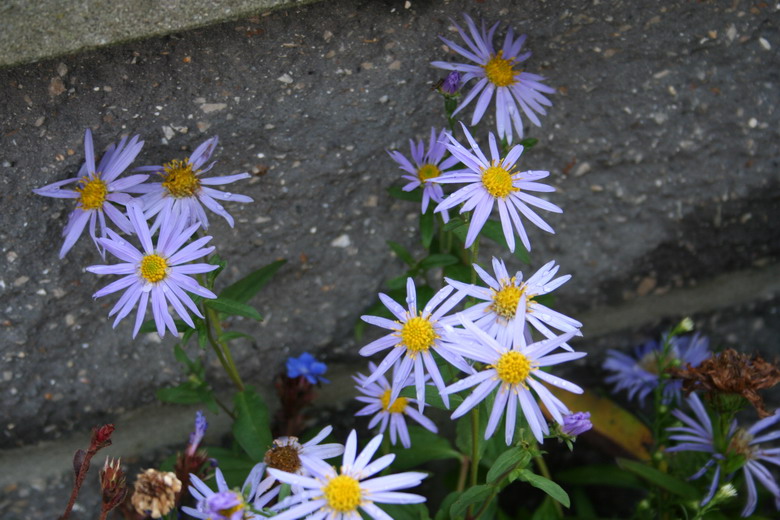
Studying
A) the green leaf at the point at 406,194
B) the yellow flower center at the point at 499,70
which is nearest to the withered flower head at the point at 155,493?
the green leaf at the point at 406,194

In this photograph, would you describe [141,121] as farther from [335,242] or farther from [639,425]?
[639,425]

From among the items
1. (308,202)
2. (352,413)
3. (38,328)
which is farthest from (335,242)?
(38,328)

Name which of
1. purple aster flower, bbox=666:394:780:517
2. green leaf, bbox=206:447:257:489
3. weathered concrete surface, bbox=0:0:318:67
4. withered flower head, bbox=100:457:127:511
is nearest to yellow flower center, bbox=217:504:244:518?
withered flower head, bbox=100:457:127:511

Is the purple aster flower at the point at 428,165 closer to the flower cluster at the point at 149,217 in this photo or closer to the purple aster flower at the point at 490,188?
the purple aster flower at the point at 490,188

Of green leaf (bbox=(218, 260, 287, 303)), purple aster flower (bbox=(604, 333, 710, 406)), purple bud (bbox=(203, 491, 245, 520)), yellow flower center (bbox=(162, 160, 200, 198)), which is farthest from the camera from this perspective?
purple aster flower (bbox=(604, 333, 710, 406))

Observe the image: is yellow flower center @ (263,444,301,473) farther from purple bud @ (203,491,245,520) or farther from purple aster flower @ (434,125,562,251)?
purple aster flower @ (434,125,562,251)

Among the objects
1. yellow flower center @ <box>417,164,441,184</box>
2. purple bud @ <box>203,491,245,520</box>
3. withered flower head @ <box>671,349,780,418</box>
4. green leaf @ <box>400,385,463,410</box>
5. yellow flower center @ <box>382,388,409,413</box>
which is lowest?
purple bud @ <box>203,491,245,520</box>
